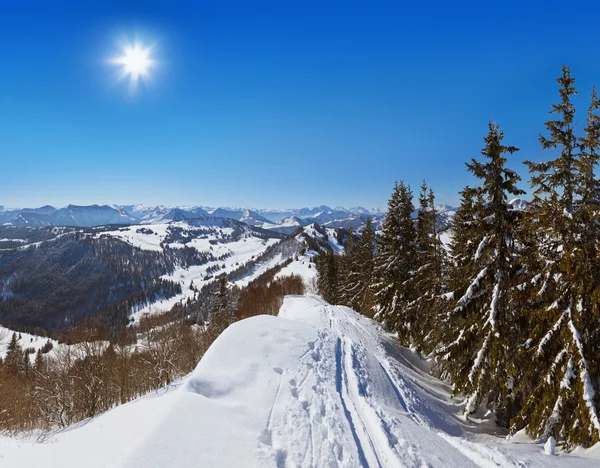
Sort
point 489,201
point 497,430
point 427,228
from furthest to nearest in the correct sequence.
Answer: point 427,228
point 497,430
point 489,201

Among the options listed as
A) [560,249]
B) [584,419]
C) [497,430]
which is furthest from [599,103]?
[497,430]

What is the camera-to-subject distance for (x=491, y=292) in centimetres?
1348

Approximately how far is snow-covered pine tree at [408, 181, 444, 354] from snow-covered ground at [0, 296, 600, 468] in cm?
810

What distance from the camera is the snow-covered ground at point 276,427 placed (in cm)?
663

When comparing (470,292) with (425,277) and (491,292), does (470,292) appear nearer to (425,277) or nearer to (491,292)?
(491,292)

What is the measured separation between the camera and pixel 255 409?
8867mm

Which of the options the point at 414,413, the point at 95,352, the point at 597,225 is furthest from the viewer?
the point at 95,352

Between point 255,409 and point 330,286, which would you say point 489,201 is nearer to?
point 255,409

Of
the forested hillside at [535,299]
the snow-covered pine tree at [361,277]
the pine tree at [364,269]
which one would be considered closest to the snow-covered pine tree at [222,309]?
the snow-covered pine tree at [361,277]

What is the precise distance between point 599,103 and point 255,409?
15443 millimetres

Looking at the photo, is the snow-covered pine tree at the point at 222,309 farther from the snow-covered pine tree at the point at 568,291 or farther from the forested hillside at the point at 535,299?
the snow-covered pine tree at the point at 568,291

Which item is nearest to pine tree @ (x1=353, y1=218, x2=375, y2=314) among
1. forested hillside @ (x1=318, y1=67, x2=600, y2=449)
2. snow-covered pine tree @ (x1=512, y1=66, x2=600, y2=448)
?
forested hillside @ (x1=318, y1=67, x2=600, y2=449)

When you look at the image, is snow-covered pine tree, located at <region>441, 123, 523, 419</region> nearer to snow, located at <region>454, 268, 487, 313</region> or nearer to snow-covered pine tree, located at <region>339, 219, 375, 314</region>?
snow, located at <region>454, 268, 487, 313</region>

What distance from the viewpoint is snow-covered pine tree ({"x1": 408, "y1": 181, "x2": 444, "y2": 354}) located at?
69.5 ft
